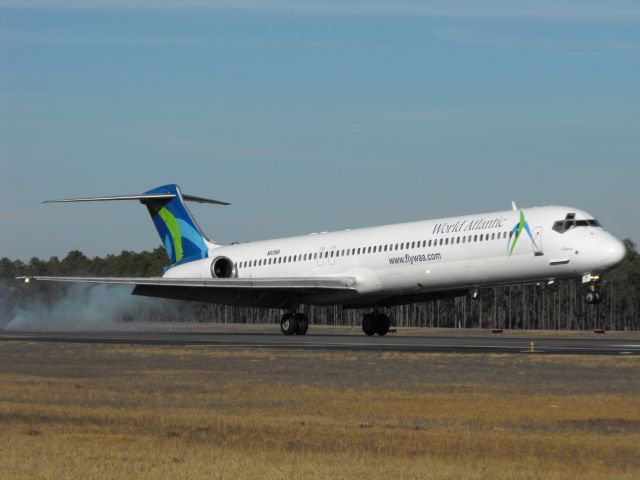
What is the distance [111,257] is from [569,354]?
15088 centimetres

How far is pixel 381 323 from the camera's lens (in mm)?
55469

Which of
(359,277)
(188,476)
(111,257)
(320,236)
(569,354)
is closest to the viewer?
(188,476)

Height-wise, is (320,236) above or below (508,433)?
above

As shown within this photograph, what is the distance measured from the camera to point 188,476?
47.4 ft

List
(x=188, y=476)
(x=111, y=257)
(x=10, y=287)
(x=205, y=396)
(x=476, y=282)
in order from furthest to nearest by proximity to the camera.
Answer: (x=111, y=257)
(x=10, y=287)
(x=476, y=282)
(x=205, y=396)
(x=188, y=476)

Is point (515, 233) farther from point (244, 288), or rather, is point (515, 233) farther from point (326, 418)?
point (326, 418)

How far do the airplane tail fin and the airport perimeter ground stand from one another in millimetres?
30924

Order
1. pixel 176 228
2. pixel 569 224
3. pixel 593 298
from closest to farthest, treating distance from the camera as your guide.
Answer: pixel 593 298, pixel 569 224, pixel 176 228

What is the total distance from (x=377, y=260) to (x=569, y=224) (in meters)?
9.34

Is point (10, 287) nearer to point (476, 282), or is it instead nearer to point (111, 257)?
point (476, 282)

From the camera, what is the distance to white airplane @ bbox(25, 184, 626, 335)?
4597 cm

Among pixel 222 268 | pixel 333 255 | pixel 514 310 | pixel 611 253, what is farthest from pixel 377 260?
pixel 514 310

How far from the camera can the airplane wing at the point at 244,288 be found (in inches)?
2099

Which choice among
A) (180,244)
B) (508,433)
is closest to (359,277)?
(180,244)
